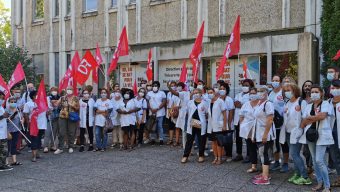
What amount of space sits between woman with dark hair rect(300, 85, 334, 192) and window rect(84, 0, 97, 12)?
1491 centimetres

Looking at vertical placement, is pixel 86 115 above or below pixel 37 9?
below

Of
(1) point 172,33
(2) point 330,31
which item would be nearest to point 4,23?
(1) point 172,33

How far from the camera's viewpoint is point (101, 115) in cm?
1149

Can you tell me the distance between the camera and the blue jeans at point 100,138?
37.8 ft

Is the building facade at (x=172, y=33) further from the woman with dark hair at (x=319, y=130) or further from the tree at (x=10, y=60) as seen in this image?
the woman with dark hair at (x=319, y=130)

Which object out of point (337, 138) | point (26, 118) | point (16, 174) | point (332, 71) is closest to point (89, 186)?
point (16, 174)

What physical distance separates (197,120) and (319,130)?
3.05 m

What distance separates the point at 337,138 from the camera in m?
7.22

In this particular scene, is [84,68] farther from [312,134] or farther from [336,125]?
[336,125]

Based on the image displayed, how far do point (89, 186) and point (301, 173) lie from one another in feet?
12.7

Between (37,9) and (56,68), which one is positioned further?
(37,9)

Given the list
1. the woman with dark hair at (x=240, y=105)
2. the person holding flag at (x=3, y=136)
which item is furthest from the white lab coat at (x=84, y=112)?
the woman with dark hair at (x=240, y=105)

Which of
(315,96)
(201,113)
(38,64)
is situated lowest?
(201,113)

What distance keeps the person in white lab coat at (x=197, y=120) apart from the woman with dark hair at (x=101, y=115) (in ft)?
9.54
